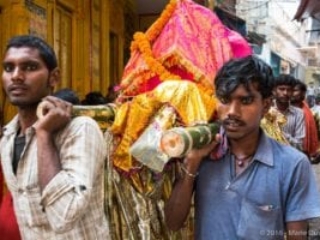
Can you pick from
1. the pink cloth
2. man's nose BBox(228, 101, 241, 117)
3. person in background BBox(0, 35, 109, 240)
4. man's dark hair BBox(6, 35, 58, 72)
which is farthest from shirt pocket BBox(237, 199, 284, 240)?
the pink cloth

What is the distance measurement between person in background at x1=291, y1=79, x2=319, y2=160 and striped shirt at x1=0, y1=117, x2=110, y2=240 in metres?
5.09

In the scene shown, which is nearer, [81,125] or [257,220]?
[81,125]

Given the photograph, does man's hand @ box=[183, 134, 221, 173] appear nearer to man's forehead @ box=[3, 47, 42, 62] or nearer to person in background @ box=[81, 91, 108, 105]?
man's forehead @ box=[3, 47, 42, 62]

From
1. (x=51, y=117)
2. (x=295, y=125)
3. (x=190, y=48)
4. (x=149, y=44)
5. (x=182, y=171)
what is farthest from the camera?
(x=295, y=125)

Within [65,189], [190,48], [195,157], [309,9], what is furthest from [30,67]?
[309,9]

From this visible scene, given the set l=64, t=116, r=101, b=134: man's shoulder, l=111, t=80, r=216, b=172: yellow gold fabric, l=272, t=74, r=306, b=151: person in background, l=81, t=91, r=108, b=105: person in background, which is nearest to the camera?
l=64, t=116, r=101, b=134: man's shoulder

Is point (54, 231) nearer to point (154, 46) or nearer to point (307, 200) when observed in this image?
point (307, 200)

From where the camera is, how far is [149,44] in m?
3.03

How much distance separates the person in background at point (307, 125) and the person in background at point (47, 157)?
16.8ft

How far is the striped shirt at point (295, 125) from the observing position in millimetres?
6473

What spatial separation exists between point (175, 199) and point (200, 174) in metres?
0.13

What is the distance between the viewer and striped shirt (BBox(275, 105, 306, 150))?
6.47 meters

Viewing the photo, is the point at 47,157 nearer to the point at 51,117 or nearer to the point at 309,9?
the point at 51,117

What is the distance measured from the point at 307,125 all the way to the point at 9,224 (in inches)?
208
